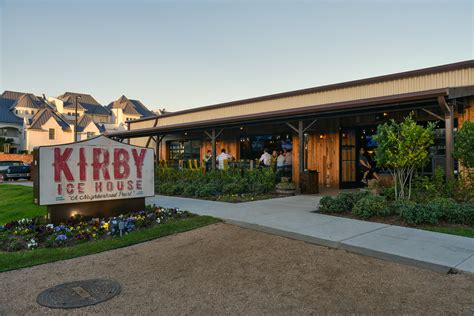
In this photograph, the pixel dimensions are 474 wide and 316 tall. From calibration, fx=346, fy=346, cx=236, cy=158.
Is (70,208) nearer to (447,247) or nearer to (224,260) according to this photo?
(224,260)

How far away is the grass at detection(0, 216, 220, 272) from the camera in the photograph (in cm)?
529

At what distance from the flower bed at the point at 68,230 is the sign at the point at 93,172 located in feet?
1.77

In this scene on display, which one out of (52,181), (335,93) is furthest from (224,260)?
(335,93)

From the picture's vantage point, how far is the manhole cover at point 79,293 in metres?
3.85

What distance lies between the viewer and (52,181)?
23.7 feet

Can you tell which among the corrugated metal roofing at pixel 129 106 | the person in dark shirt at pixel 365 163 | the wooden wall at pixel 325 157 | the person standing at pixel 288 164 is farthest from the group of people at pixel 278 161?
the corrugated metal roofing at pixel 129 106

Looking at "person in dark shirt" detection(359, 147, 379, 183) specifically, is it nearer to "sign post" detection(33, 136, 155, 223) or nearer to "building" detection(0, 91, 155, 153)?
"sign post" detection(33, 136, 155, 223)

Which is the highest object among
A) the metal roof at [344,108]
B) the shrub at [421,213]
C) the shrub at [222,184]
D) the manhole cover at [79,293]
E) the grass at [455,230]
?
the metal roof at [344,108]

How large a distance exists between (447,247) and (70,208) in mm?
7322

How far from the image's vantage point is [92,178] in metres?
7.79

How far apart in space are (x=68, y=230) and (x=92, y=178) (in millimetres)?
1414

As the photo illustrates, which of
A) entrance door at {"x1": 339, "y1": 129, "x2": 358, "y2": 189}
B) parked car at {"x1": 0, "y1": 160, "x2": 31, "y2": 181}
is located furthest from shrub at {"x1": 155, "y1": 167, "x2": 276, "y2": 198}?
parked car at {"x1": 0, "y1": 160, "x2": 31, "y2": 181}

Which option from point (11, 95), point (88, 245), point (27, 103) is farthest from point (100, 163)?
point (11, 95)

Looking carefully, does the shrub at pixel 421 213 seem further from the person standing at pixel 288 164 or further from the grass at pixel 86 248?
the person standing at pixel 288 164
